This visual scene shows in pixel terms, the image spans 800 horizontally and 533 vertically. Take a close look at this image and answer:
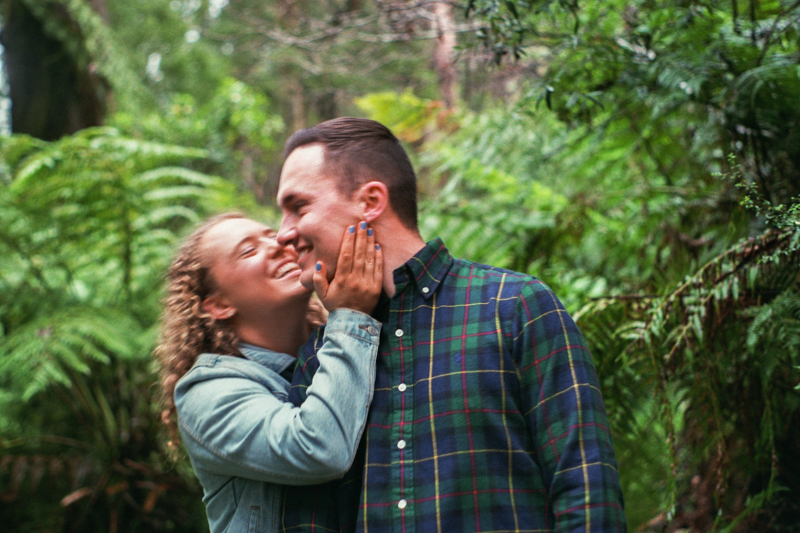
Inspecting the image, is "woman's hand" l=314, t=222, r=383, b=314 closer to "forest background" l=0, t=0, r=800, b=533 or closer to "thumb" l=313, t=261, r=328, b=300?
"thumb" l=313, t=261, r=328, b=300

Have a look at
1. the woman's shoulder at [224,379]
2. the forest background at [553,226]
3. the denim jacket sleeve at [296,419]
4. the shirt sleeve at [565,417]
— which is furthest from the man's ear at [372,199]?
the forest background at [553,226]

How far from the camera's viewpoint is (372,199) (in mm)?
1514

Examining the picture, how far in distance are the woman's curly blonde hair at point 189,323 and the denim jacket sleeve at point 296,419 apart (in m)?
0.25

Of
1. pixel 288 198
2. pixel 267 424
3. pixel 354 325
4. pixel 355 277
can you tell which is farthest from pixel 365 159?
pixel 267 424

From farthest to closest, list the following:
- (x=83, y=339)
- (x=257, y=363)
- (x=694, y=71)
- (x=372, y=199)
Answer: (x=83, y=339), (x=694, y=71), (x=257, y=363), (x=372, y=199)

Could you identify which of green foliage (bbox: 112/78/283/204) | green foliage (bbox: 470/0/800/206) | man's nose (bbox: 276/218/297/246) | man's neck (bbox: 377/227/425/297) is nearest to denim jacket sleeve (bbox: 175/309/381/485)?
man's neck (bbox: 377/227/425/297)

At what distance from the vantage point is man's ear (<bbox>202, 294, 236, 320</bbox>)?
1.81 meters

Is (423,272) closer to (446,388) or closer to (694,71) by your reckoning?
(446,388)

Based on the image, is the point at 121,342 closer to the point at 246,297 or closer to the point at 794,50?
the point at 246,297

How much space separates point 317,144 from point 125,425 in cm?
295

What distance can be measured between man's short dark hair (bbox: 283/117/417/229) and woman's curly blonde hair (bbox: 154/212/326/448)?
53 centimetres

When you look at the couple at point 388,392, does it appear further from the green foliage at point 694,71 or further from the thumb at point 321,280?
the green foliage at point 694,71

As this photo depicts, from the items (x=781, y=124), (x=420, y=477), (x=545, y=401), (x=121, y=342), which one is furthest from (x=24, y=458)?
(x=781, y=124)

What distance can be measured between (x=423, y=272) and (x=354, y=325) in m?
0.22
